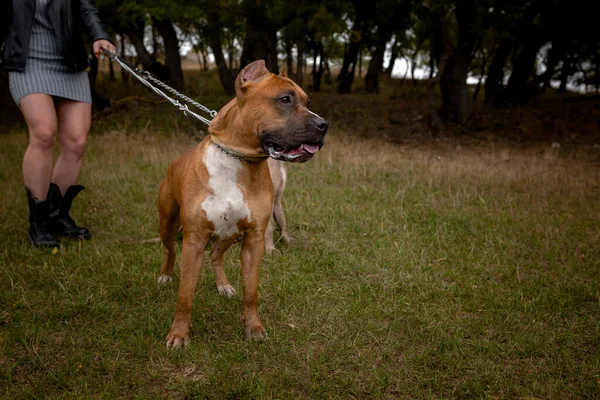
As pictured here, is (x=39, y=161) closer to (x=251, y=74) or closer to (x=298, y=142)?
(x=251, y=74)

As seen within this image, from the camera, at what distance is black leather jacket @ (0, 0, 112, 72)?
14.4ft

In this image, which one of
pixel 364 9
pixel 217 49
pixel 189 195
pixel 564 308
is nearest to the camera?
pixel 189 195

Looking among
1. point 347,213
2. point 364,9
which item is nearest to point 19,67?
point 347,213

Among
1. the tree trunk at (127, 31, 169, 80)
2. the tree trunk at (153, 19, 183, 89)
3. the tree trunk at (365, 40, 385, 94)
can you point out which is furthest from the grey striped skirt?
the tree trunk at (365, 40, 385, 94)

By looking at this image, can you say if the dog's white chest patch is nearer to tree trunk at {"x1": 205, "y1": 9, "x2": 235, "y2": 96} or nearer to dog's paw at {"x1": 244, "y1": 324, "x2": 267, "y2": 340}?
dog's paw at {"x1": 244, "y1": 324, "x2": 267, "y2": 340}

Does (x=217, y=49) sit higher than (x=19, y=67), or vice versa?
(x=217, y=49)

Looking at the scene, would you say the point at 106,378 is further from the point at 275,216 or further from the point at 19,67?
the point at 19,67

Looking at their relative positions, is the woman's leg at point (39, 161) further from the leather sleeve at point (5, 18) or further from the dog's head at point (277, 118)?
the dog's head at point (277, 118)

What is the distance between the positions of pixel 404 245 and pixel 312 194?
1.99 metres

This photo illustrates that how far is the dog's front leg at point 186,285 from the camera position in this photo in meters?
3.10

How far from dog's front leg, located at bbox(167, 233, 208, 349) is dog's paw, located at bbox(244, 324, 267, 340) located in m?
0.37

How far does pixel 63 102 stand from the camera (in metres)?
4.74

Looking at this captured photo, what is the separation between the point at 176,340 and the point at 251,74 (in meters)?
1.68

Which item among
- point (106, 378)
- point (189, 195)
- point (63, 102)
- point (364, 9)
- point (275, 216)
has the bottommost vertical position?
point (106, 378)
